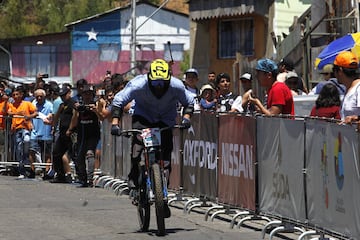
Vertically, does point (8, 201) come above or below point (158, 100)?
below

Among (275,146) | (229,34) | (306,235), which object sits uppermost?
(229,34)

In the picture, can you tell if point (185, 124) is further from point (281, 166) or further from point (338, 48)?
point (338, 48)

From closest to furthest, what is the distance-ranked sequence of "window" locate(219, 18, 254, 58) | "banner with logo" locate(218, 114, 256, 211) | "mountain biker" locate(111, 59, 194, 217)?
"mountain biker" locate(111, 59, 194, 217), "banner with logo" locate(218, 114, 256, 211), "window" locate(219, 18, 254, 58)

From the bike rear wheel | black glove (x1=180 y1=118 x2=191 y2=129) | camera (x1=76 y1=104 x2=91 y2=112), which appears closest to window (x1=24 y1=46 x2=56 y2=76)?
camera (x1=76 y1=104 x2=91 y2=112)

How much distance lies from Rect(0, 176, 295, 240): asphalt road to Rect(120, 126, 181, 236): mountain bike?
21cm

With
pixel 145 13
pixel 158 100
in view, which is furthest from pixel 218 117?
pixel 145 13

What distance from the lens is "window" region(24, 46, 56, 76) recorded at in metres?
68.4

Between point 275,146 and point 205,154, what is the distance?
7.69 feet

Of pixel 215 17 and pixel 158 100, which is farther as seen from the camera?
pixel 215 17

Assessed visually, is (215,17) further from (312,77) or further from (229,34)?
(312,77)

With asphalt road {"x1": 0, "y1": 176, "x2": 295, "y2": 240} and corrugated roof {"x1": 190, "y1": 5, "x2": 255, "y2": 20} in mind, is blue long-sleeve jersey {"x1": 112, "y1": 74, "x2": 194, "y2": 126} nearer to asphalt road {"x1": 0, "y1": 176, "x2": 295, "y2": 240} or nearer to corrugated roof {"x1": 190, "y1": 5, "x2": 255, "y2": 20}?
asphalt road {"x1": 0, "y1": 176, "x2": 295, "y2": 240}

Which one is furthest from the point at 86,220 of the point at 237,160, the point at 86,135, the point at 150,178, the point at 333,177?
the point at 86,135

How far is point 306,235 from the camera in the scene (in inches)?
422

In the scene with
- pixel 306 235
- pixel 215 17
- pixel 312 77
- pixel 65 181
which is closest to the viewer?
pixel 306 235
